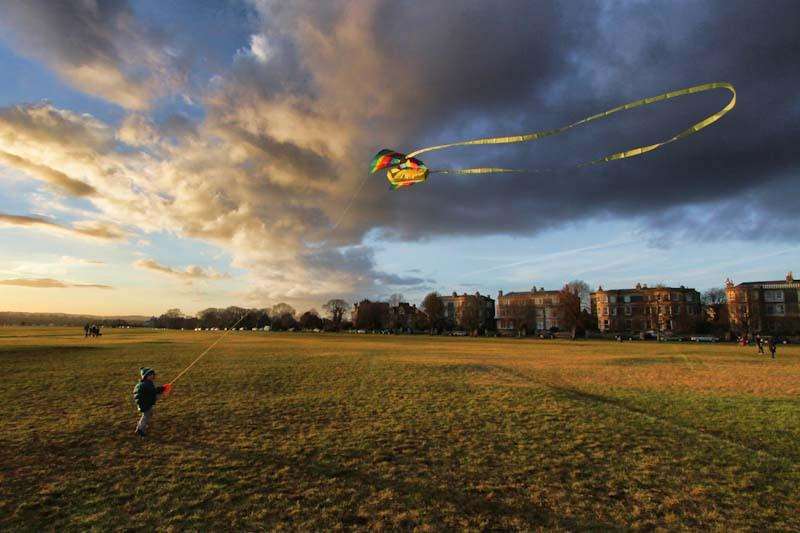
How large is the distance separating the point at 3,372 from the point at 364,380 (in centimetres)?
2091

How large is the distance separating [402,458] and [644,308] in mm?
135077

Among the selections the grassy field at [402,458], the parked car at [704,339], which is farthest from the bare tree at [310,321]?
the grassy field at [402,458]

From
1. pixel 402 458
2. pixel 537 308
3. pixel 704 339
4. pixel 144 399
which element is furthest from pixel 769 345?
pixel 537 308

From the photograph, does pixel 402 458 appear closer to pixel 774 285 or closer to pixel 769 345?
pixel 769 345

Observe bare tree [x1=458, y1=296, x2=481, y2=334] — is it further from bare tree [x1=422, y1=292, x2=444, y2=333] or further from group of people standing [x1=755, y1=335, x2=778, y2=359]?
group of people standing [x1=755, y1=335, x2=778, y2=359]

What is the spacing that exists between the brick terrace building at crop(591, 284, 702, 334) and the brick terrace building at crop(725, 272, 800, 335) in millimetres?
11656

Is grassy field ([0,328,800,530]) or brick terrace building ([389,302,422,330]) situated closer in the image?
grassy field ([0,328,800,530])

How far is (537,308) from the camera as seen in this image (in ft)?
492

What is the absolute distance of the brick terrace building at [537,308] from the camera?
14425 cm

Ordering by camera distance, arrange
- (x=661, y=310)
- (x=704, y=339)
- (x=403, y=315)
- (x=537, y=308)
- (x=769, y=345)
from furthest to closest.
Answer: (x=403, y=315) → (x=537, y=308) → (x=661, y=310) → (x=704, y=339) → (x=769, y=345)

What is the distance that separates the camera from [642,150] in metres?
8.72

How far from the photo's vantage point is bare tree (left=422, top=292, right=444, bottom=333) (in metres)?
140

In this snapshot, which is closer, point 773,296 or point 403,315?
point 773,296

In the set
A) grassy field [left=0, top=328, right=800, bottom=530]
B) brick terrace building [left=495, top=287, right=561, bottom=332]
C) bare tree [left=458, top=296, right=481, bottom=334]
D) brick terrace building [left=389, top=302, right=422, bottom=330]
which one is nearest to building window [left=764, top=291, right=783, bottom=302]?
brick terrace building [left=495, top=287, right=561, bottom=332]
